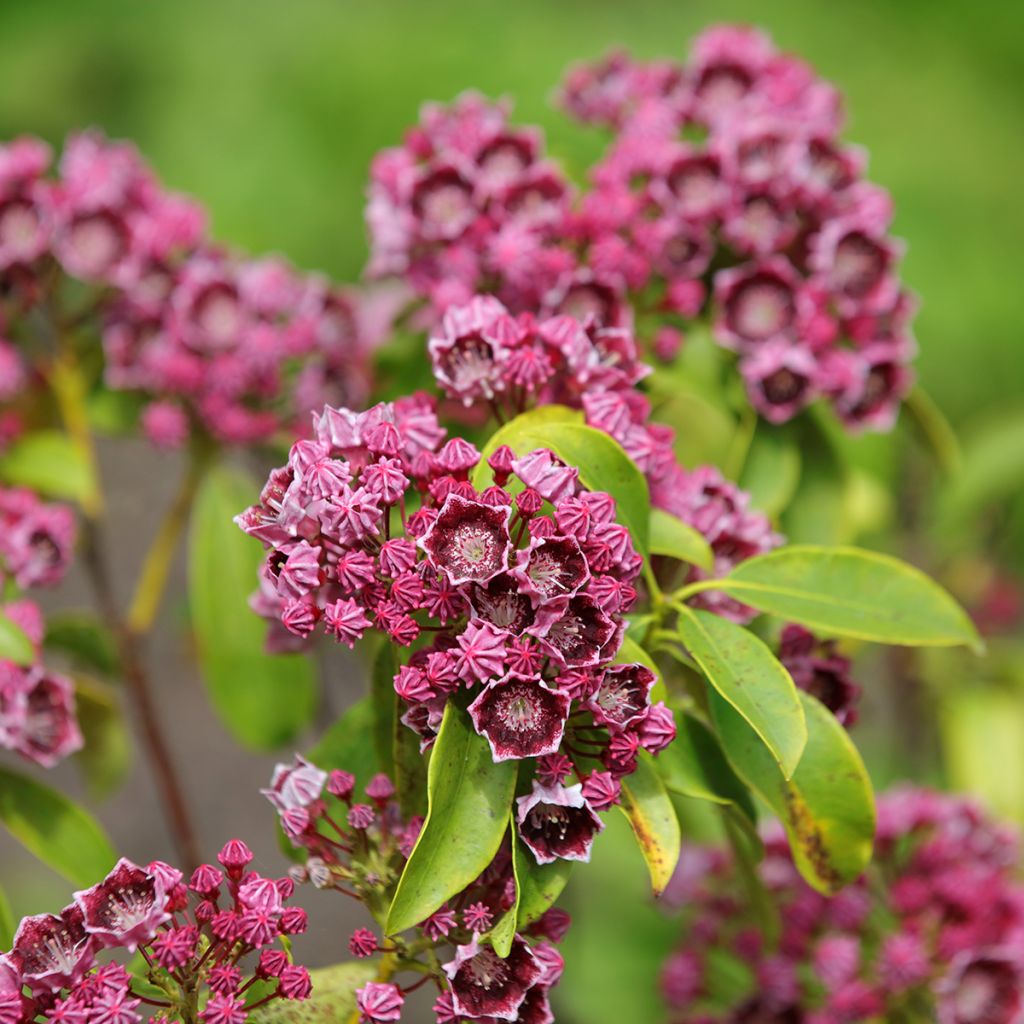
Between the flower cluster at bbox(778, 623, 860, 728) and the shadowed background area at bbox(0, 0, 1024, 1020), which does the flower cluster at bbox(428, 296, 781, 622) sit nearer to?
the flower cluster at bbox(778, 623, 860, 728)

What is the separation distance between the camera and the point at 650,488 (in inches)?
45.3

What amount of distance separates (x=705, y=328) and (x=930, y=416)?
0.30 metres

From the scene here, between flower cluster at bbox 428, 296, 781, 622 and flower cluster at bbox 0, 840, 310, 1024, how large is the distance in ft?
1.38

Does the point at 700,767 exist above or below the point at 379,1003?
above

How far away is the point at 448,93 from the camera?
5094 millimetres

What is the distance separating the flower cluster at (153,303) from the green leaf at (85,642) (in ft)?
0.78

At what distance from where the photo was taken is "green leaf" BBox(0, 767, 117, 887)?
1278mm

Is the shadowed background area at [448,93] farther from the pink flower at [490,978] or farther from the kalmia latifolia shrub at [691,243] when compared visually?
the pink flower at [490,978]

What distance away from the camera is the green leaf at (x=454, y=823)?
0.90 meters

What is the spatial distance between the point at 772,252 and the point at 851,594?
50cm

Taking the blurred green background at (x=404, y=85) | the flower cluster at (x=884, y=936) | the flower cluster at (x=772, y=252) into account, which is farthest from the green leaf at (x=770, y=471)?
the blurred green background at (x=404, y=85)

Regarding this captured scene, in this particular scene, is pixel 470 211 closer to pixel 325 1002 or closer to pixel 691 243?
pixel 691 243

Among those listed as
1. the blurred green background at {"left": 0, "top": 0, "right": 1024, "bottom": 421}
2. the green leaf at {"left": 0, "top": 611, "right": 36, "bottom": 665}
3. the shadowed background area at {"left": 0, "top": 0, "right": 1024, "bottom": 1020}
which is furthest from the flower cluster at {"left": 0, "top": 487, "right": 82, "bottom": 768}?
the blurred green background at {"left": 0, "top": 0, "right": 1024, "bottom": 421}

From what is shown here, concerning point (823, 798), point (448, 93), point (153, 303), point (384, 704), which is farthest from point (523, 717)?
point (448, 93)
